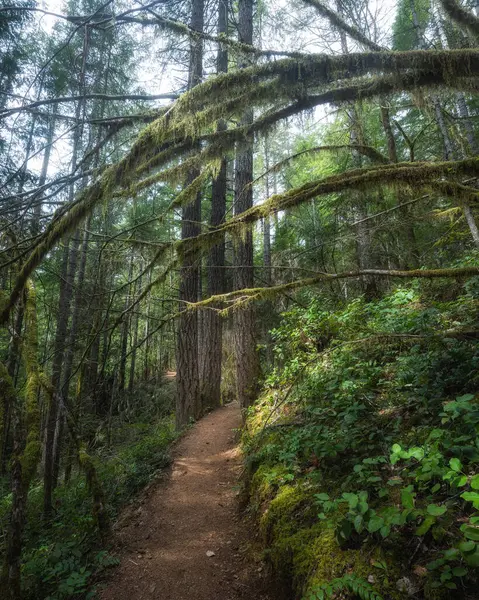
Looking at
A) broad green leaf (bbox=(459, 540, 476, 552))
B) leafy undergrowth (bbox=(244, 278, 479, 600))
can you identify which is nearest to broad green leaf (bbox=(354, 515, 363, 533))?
leafy undergrowth (bbox=(244, 278, 479, 600))

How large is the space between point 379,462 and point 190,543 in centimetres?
280

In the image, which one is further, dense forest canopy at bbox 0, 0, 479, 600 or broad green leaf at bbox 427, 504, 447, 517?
dense forest canopy at bbox 0, 0, 479, 600

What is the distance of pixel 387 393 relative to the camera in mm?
4113

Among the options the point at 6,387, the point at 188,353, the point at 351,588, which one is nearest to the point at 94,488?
the point at 6,387

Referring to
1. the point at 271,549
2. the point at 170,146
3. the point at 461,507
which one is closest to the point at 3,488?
the point at 271,549

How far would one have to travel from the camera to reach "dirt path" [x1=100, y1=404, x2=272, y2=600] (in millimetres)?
3396

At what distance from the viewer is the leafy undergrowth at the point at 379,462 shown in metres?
2.02

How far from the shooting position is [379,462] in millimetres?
2973

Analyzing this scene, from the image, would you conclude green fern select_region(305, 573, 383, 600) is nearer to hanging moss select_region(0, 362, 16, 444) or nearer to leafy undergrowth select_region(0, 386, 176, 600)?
leafy undergrowth select_region(0, 386, 176, 600)

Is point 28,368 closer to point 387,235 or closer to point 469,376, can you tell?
point 469,376

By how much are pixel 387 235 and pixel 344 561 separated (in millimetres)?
8097

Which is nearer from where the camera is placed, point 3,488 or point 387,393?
point 387,393

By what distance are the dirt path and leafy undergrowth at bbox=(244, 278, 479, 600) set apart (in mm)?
483

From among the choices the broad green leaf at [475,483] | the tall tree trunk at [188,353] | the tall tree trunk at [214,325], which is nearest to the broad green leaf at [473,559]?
the broad green leaf at [475,483]
